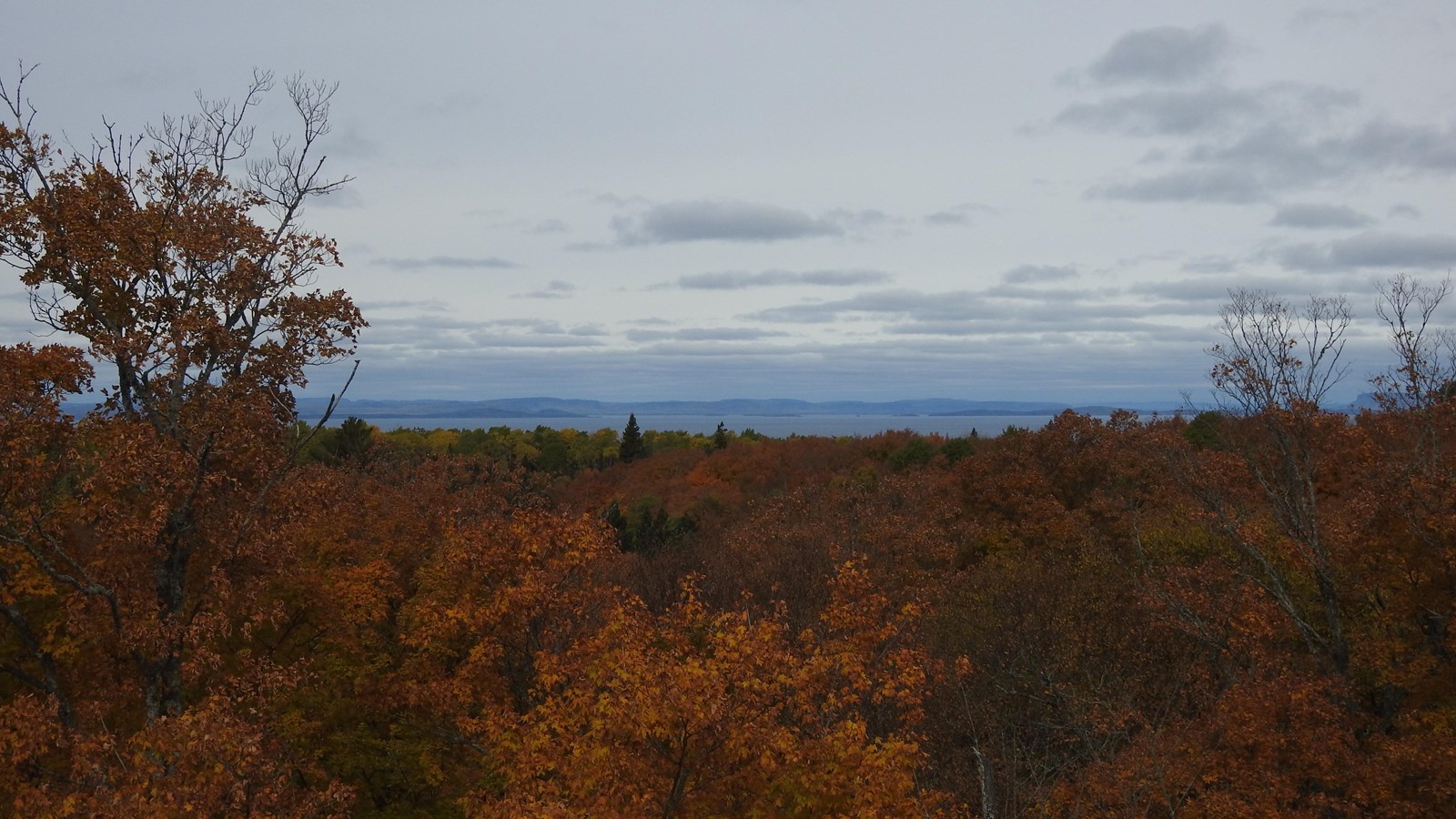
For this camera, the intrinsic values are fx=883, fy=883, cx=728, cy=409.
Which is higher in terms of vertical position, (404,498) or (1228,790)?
(404,498)

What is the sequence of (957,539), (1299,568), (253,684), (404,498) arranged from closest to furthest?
(253,684) → (1299,568) → (404,498) → (957,539)

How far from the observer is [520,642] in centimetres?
1878

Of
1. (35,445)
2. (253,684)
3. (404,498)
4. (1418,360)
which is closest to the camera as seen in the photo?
(35,445)

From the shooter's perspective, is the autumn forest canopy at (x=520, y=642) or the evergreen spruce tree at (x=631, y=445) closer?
the autumn forest canopy at (x=520, y=642)

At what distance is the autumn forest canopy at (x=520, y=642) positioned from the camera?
13008 millimetres

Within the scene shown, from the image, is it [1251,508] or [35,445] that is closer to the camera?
[35,445]

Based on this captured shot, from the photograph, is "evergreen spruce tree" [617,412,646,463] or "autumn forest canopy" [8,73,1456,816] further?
"evergreen spruce tree" [617,412,646,463]

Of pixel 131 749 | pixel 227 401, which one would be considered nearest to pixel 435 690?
pixel 131 749

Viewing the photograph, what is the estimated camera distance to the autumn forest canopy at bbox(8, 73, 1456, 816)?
1301 centimetres

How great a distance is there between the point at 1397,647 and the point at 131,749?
2411cm

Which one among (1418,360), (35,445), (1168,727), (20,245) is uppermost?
(20,245)

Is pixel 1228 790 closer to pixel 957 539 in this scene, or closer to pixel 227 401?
pixel 227 401

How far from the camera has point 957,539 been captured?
4088cm

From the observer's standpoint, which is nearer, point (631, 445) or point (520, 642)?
point (520, 642)
